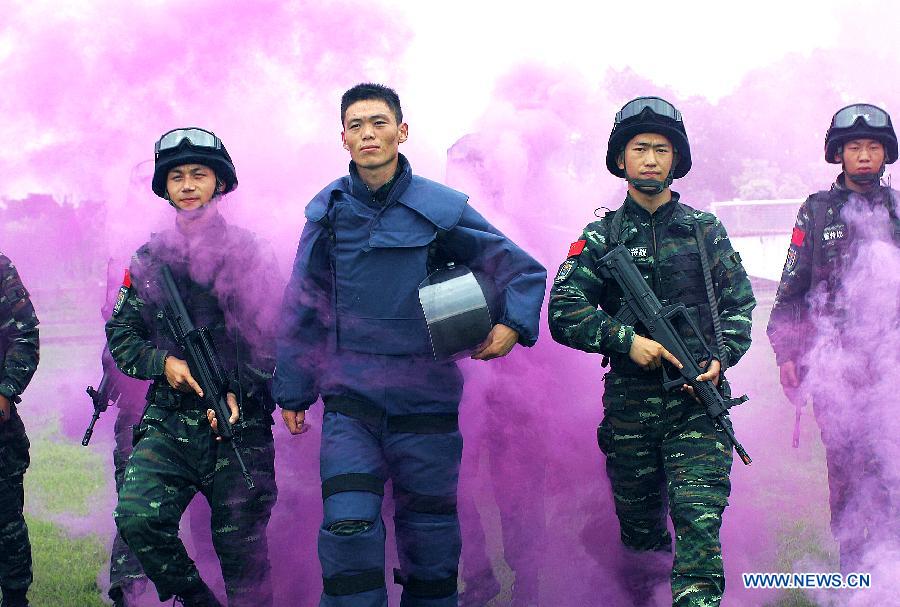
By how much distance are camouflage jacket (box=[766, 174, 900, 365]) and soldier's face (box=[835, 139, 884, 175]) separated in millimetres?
117

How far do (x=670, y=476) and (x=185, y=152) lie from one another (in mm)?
2703

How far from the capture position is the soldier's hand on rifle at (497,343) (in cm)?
392

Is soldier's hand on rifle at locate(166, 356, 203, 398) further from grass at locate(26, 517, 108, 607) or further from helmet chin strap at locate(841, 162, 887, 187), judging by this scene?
helmet chin strap at locate(841, 162, 887, 187)

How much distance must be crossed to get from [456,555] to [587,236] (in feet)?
5.21

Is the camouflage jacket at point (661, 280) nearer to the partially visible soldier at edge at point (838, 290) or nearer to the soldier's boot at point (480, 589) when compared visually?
the partially visible soldier at edge at point (838, 290)

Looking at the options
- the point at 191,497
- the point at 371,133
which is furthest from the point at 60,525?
the point at 371,133

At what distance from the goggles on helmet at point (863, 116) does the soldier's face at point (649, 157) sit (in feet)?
4.26

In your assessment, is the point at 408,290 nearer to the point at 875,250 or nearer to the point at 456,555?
the point at 456,555

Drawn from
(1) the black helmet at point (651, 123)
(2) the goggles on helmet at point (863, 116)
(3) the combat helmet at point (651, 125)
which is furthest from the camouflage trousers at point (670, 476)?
(2) the goggles on helmet at point (863, 116)

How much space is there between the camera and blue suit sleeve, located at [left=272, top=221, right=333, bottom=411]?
410 cm

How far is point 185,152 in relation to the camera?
14.5ft

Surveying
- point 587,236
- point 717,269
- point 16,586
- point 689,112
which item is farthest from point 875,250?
point 689,112

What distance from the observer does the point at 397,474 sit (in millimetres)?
4000

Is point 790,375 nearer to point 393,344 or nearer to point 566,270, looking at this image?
point 566,270
